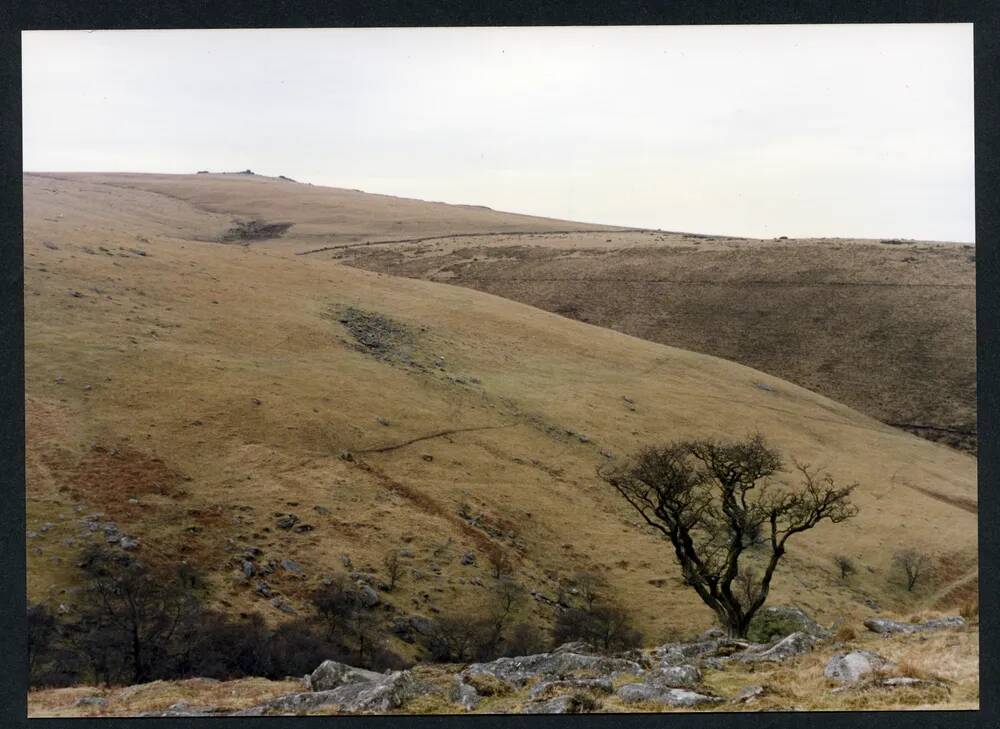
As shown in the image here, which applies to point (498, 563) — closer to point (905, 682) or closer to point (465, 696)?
point (465, 696)

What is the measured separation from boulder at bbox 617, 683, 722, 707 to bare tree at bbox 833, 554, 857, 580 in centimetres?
1521

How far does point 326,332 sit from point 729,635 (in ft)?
65.6

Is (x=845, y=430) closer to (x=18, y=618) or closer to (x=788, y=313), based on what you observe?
(x=788, y=313)

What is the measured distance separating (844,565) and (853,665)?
48.6 ft

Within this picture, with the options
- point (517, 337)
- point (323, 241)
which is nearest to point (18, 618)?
point (517, 337)

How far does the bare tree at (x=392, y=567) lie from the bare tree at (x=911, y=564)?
15.7 metres

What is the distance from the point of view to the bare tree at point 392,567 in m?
20.3

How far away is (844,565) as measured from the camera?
1077 inches

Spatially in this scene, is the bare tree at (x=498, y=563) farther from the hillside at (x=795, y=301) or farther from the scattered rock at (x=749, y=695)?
the hillside at (x=795, y=301)

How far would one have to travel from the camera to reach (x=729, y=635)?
17.5m

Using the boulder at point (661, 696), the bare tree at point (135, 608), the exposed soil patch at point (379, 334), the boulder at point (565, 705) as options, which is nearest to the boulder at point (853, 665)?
the boulder at point (661, 696)

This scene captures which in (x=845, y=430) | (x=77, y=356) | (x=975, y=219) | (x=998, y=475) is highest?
(x=975, y=219)

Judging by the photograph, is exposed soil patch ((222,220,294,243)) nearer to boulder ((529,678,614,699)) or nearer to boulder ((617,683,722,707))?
boulder ((529,678,614,699))

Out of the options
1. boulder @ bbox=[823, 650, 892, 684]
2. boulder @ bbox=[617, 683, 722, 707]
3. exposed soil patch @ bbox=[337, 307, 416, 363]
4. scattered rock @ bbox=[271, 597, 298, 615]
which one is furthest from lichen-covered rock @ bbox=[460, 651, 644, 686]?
exposed soil patch @ bbox=[337, 307, 416, 363]
